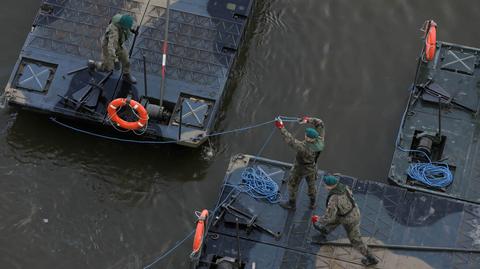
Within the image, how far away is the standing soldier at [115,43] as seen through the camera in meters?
14.7

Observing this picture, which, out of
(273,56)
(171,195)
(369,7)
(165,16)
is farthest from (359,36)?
(171,195)

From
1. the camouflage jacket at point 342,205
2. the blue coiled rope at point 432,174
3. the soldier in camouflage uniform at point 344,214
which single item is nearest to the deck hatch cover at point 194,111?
the soldier in camouflage uniform at point 344,214

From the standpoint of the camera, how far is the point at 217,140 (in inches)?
621

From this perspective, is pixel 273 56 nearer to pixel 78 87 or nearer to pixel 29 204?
pixel 78 87

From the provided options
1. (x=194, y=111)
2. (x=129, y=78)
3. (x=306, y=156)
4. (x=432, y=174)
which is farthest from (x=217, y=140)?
(x=432, y=174)

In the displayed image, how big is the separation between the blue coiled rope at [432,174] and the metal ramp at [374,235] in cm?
41

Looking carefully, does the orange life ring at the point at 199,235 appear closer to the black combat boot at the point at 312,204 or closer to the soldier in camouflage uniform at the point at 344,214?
the soldier in camouflage uniform at the point at 344,214

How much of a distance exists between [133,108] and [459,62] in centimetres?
660

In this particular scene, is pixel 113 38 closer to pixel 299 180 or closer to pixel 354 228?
pixel 299 180

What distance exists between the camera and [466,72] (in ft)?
50.5

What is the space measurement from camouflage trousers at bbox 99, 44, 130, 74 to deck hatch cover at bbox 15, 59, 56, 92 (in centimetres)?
114

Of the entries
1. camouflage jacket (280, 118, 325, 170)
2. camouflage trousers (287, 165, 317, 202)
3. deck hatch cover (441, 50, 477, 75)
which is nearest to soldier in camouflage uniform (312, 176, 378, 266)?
camouflage jacket (280, 118, 325, 170)

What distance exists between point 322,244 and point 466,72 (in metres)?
4.90

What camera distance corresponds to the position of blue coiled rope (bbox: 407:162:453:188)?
14008mm
